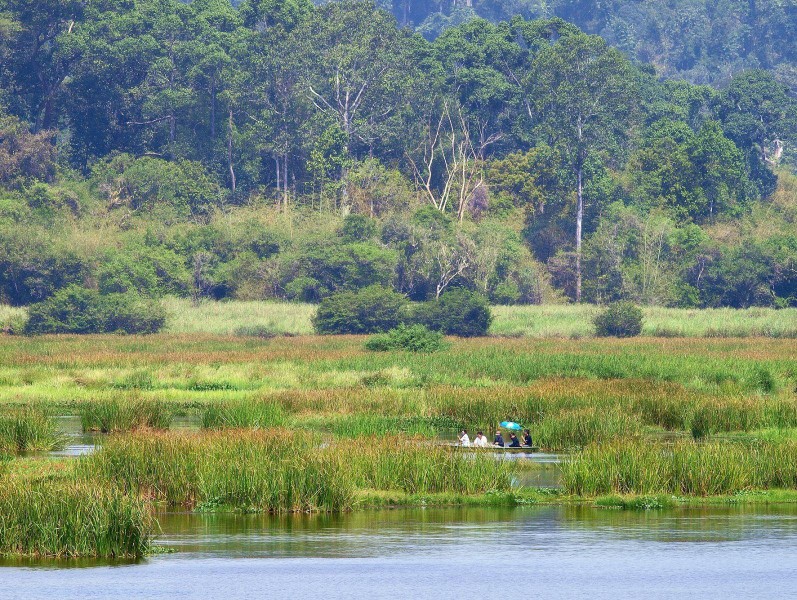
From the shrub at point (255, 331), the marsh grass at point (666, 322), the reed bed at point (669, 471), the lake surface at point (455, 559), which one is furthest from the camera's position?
the shrub at point (255, 331)

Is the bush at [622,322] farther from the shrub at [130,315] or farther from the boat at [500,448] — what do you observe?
the boat at [500,448]

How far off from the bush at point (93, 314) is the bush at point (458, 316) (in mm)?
13380

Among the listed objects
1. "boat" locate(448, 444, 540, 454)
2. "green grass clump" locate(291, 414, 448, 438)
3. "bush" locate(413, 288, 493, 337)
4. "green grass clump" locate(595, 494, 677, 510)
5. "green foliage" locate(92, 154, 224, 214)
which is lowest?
"green grass clump" locate(595, 494, 677, 510)

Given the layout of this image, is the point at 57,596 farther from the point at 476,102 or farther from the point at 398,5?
the point at 398,5

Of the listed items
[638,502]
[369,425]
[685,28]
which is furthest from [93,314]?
[685,28]

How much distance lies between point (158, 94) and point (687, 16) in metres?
68.6

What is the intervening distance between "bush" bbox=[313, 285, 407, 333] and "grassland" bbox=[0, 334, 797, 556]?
11568mm

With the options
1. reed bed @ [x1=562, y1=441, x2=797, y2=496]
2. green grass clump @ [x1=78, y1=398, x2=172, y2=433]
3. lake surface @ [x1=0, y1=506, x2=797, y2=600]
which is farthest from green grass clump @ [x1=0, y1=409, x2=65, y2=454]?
reed bed @ [x1=562, y1=441, x2=797, y2=496]

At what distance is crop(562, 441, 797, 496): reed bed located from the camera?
Result: 29.5m

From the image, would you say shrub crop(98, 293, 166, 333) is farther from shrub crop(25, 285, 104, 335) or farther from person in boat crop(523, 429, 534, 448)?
person in boat crop(523, 429, 534, 448)

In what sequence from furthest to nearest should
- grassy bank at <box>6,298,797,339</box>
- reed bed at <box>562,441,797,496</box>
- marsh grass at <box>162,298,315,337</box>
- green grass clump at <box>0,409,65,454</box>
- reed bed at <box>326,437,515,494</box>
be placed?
marsh grass at <box>162,298,315,337</box>, grassy bank at <box>6,298,797,339</box>, green grass clump at <box>0,409,65,454</box>, reed bed at <box>562,441,797,496</box>, reed bed at <box>326,437,515,494</box>

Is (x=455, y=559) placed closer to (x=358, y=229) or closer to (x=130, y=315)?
(x=130, y=315)

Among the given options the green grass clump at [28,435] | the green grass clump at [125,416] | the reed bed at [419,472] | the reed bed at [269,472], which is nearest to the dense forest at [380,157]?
the green grass clump at [125,416]

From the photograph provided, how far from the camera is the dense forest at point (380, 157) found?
3593 inches
